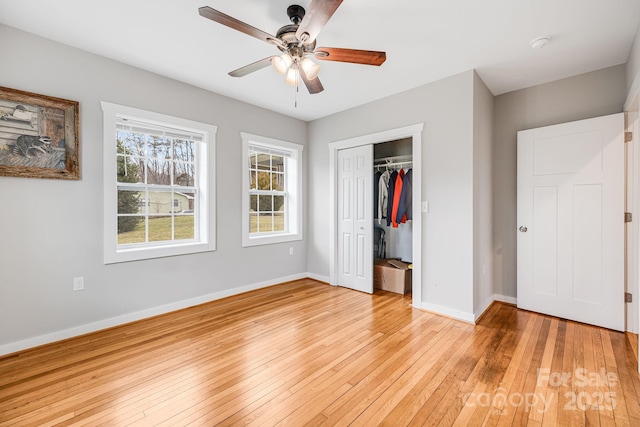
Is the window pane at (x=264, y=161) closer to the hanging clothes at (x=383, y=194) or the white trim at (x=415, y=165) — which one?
the white trim at (x=415, y=165)

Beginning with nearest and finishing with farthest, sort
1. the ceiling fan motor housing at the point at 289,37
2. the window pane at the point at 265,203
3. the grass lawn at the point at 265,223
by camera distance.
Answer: the ceiling fan motor housing at the point at 289,37 < the grass lawn at the point at 265,223 < the window pane at the point at 265,203

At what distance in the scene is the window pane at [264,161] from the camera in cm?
423

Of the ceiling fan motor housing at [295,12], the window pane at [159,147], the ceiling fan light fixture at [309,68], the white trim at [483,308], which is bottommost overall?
the white trim at [483,308]

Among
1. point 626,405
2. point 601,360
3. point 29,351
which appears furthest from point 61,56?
point 601,360

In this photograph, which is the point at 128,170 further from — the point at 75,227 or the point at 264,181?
the point at 264,181

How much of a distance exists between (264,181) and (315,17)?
9.36 feet

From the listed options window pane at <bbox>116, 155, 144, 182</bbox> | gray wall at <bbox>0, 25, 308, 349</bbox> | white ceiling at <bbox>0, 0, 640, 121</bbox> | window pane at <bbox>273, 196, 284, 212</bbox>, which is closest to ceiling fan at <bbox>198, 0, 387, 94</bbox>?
white ceiling at <bbox>0, 0, 640, 121</bbox>

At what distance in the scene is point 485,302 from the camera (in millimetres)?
3316

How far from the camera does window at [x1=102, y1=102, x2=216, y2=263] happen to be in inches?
110

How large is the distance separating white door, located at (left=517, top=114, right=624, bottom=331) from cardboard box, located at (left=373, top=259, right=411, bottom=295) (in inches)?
51.2

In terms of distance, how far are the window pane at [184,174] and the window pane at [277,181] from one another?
1.23 meters

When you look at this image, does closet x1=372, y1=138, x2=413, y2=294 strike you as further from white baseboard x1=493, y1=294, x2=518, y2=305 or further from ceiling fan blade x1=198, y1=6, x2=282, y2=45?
ceiling fan blade x1=198, y1=6, x2=282, y2=45

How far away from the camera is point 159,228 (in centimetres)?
Answer: 324

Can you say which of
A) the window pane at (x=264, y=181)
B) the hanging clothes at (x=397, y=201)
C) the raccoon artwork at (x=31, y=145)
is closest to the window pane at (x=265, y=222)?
the window pane at (x=264, y=181)
